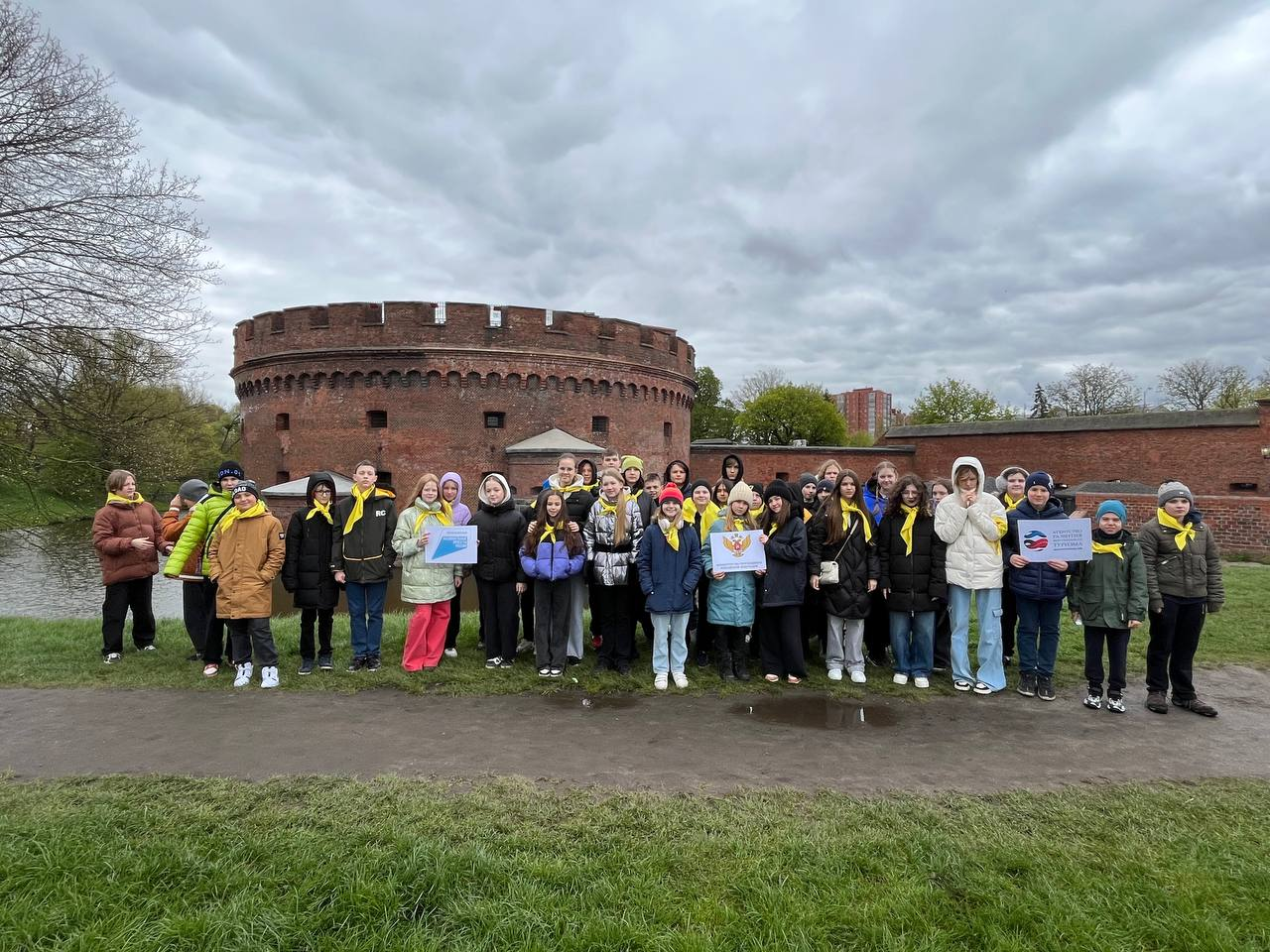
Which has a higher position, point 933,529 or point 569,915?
point 933,529

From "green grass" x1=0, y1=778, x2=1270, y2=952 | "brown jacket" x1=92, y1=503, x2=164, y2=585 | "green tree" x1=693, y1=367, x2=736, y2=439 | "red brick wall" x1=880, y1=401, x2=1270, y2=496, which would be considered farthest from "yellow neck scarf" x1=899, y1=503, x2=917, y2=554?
"green tree" x1=693, y1=367, x2=736, y2=439

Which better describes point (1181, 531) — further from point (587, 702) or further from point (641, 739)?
point (587, 702)

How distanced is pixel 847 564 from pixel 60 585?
59.7 feet

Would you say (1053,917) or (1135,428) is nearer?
(1053,917)

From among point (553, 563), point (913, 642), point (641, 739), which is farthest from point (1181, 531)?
point (553, 563)

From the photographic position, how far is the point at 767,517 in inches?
249

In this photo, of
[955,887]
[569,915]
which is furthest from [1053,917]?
[569,915]

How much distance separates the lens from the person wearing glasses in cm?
638

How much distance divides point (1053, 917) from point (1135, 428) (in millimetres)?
26545

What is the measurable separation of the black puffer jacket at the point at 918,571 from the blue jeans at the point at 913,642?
17 centimetres

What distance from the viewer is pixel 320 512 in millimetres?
6441

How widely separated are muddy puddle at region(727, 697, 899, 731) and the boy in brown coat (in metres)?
4.29

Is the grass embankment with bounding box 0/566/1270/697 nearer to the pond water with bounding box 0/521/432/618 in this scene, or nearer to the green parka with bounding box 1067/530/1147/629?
the green parka with bounding box 1067/530/1147/629

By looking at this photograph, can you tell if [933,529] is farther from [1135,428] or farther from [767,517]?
[1135,428]
